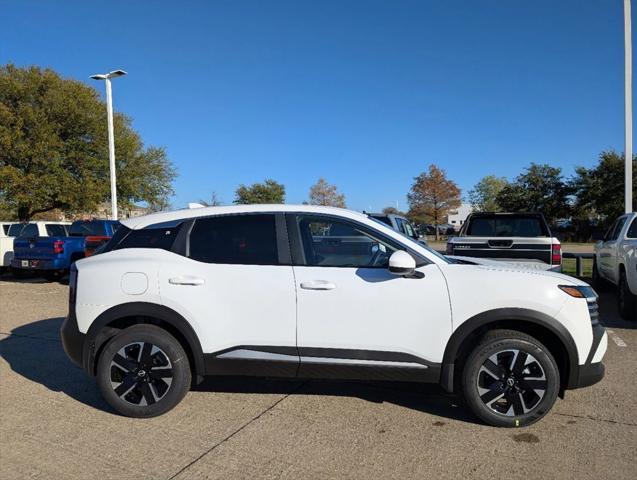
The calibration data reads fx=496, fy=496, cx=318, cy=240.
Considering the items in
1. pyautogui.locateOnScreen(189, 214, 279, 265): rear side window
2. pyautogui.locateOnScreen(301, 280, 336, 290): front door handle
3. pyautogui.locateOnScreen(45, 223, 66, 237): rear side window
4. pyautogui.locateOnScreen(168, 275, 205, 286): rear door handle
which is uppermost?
pyautogui.locateOnScreen(45, 223, 66, 237): rear side window

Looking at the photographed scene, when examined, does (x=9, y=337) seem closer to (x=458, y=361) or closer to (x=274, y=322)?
(x=274, y=322)

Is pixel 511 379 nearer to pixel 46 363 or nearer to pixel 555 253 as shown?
pixel 46 363

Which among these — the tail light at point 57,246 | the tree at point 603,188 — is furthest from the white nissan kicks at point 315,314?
the tree at point 603,188

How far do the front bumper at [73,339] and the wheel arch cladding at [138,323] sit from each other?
0.06m

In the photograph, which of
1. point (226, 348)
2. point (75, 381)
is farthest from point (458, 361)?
point (75, 381)

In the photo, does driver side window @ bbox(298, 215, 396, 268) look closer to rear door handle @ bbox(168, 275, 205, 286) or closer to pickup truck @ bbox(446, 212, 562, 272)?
rear door handle @ bbox(168, 275, 205, 286)

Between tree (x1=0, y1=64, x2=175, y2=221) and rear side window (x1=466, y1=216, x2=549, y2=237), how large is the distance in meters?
20.8

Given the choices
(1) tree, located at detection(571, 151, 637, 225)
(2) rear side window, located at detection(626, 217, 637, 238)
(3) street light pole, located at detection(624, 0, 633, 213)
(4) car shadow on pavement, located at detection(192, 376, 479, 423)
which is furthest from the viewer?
(1) tree, located at detection(571, 151, 637, 225)

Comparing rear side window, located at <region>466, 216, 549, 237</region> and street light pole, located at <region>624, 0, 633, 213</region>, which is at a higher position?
street light pole, located at <region>624, 0, 633, 213</region>

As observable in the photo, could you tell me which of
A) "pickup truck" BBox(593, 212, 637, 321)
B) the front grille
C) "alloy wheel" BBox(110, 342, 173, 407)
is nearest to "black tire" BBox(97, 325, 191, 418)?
"alloy wheel" BBox(110, 342, 173, 407)

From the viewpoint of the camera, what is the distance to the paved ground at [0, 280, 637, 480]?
3277 mm

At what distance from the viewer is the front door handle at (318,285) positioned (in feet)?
12.9

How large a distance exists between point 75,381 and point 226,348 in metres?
2.06

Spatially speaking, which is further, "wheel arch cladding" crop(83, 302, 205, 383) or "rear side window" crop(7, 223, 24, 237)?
"rear side window" crop(7, 223, 24, 237)
